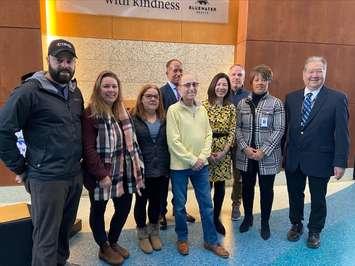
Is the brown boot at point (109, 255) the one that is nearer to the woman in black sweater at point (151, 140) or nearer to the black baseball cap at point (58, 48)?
the woman in black sweater at point (151, 140)

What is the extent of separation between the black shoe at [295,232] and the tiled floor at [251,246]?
0.05 meters

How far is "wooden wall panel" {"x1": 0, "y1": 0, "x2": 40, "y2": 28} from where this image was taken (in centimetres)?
354

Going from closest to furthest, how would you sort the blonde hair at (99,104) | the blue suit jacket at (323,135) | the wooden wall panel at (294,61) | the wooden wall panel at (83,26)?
the blonde hair at (99,104) → the blue suit jacket at (323,135) → the wooden wall panel at (83,26) → the wooden wall panel at (294,61)

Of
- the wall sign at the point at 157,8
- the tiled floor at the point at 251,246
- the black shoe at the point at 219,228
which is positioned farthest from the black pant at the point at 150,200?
the wall sign at the point at 157,8

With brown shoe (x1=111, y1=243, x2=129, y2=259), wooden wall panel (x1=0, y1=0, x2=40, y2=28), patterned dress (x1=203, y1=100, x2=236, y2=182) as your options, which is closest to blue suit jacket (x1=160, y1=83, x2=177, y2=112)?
patterned dress (x1=203, y1=100, x2=236, y2=182)

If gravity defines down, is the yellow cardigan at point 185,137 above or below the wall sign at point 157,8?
below

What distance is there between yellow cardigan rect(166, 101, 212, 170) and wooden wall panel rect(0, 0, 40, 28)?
2244mm

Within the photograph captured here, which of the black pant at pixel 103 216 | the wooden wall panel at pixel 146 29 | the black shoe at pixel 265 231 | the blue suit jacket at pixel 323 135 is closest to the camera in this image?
the black pant at pixel 103 216

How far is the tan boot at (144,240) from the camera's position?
8.81 feet

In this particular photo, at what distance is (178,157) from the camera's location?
8.13ft

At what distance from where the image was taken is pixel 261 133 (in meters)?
2.79

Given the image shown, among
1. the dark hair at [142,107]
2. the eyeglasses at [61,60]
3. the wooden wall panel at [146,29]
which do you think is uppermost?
the wooden wall panel at [146,29]

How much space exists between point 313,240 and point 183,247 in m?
1.18

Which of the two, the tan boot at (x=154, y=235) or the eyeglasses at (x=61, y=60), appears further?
the tan boot at (x=154, y=235)
